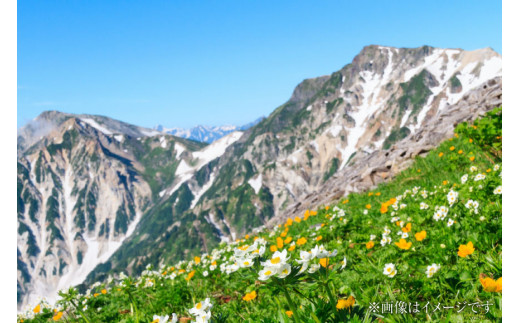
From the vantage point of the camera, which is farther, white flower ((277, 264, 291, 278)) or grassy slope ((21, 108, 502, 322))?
grassy slope ((21, 108, 502, 322))

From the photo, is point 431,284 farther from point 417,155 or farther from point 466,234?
point 417,155

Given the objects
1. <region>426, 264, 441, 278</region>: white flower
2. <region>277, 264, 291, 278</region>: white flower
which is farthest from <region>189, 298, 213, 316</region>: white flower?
<region>426, 264, 441, 278</region>: white flower

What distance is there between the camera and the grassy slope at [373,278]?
2969 millimetres

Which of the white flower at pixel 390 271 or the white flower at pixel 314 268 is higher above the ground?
the white flower at pixel 314 268

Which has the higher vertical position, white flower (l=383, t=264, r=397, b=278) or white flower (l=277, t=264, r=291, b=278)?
white flower (l=277, t=264, r=291, b=278)

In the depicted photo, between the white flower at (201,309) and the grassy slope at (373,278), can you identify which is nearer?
the white flower at (201,309)

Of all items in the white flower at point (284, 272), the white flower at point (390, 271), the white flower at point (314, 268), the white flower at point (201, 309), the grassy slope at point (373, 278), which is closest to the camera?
the white flower at point (284, 272)

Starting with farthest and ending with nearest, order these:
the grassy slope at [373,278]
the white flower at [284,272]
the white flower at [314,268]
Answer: the grassy slope at [373,278], the white flower at [314,268], the white flower at [284,272]

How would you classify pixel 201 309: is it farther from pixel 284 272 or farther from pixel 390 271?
pixel 390 271

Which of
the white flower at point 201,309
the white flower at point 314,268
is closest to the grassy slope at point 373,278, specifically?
the white flower at point 314,268

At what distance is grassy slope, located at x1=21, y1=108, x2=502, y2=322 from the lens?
297cm

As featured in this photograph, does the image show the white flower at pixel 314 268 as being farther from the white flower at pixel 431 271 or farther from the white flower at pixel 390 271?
the white flower at pixel 431 271

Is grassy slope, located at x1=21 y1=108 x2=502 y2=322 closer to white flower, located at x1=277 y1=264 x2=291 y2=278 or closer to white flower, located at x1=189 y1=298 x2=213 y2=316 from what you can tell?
white flower, located at x1=277 y1=264 x2=291 y2=278
